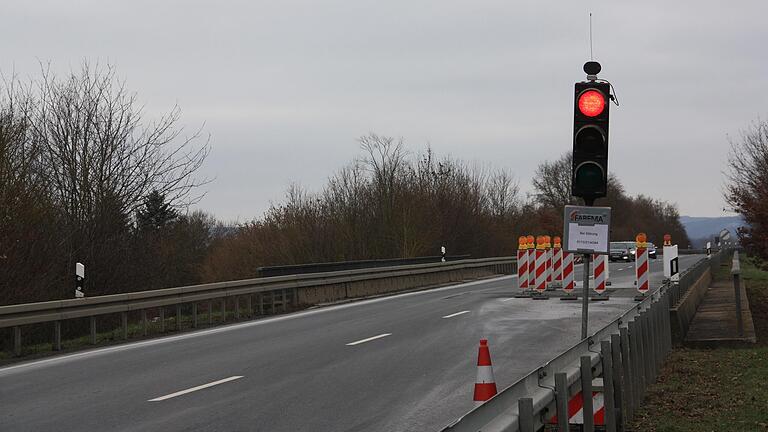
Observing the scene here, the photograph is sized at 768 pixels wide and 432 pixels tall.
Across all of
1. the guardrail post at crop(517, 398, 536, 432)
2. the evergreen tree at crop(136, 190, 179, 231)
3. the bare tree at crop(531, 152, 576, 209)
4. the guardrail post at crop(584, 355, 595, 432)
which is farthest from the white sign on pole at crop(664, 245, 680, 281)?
the bare tree at crop(531, 152, 576, 209)

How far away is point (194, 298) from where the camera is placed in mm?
19125

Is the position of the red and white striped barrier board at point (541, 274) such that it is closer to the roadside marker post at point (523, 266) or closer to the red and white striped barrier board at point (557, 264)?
the roadside marker post at point (523, 266)

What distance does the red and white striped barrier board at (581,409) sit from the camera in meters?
6.93

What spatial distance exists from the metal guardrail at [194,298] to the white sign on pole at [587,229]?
838 cm

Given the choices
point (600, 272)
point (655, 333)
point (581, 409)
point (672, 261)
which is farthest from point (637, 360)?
point (672, 261)

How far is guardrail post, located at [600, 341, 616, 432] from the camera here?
24.5 feet

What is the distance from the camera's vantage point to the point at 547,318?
19219 mm

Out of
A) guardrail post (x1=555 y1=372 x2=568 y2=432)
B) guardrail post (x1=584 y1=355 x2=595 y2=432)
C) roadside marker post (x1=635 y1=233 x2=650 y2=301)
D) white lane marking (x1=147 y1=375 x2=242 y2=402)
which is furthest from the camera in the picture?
roadside marker post (x1=635 y1=233 x2=650 y2=301)

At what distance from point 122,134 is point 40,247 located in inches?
238

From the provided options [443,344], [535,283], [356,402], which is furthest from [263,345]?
[535,283]

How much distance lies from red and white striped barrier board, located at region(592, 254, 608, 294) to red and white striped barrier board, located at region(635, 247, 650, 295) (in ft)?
2.64

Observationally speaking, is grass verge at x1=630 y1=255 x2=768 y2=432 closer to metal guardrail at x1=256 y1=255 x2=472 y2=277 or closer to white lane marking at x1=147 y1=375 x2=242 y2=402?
white lane marking at x1=147 y1=375 x2=242 y2=402

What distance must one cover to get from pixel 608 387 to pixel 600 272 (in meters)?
16.7

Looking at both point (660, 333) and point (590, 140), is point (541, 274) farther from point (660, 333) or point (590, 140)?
point (590, 140)
